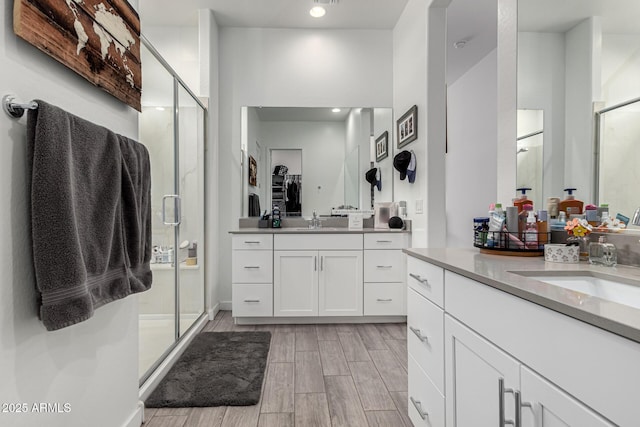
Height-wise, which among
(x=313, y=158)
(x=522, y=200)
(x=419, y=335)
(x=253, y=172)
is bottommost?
(x=419, y=335)

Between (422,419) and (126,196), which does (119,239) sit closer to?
(126,196)

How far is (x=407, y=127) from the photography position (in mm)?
2916

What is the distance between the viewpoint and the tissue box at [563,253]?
1.17 metres

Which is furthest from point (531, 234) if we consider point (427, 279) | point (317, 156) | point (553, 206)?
point (317, 156)

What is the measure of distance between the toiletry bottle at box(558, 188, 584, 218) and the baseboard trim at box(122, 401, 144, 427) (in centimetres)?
201

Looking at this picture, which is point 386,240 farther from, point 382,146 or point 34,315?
point 34,315

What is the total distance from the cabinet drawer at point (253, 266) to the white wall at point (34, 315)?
5.16ft

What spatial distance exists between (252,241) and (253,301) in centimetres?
52

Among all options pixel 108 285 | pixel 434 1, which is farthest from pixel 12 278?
pixel 434 1

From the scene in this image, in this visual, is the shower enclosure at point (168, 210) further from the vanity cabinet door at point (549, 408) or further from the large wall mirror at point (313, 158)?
the vanity cabinet door at point (549, 408)

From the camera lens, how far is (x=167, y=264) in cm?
232

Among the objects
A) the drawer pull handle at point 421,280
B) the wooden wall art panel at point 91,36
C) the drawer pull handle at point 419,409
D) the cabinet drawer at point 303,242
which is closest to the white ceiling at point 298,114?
the cabinet drawer at point 303,242

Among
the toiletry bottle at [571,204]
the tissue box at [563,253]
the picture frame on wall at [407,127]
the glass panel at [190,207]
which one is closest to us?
the tissue box at [563,253]

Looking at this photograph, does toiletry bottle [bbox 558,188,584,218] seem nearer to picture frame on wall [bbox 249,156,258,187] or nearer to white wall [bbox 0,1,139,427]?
white wall [bbox 0,1,139,427]
